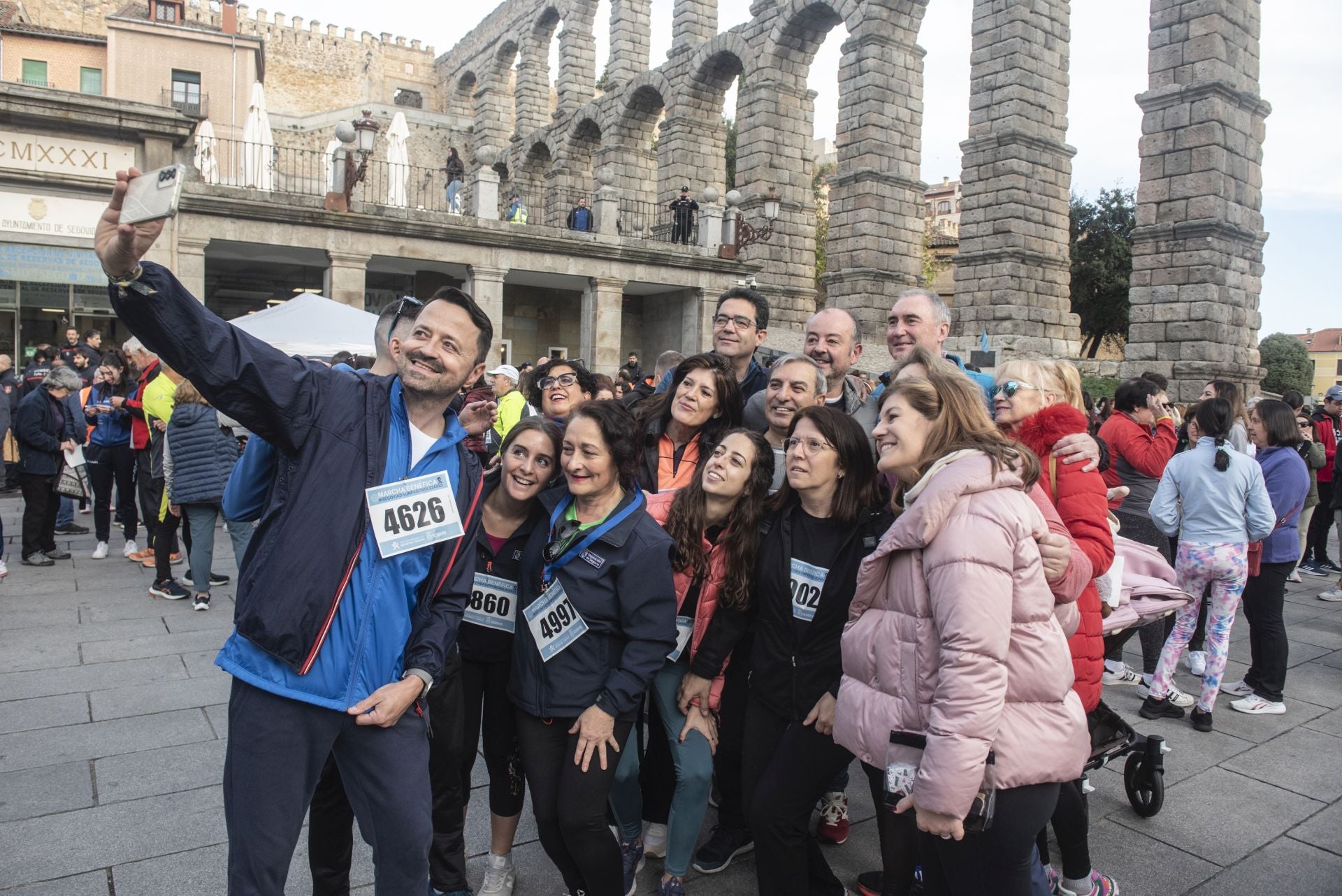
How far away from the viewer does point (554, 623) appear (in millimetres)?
3025

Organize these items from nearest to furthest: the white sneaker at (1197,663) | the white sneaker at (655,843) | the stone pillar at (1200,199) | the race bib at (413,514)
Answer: the race bib at (413,514) → the white sneaker at (655,843) → the white sneaker at (1197,663) → the stone pillar at (1200,199)

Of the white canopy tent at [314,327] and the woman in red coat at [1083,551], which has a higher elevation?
the white canopy tent at [314,327]

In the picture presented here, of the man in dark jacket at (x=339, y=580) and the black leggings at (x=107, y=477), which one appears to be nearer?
the man in dark jacket at (x=339, y=580)

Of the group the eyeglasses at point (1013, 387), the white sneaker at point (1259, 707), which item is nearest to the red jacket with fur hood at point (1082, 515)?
the eyeglasses at point (1013, 387)

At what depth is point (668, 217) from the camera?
27.4 m

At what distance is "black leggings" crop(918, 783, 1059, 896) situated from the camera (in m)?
2.36

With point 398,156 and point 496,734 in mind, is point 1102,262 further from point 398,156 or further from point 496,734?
point 496,734

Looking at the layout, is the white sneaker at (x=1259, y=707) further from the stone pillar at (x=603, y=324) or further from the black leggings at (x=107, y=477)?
the stone pillar at (x=603, y=324)

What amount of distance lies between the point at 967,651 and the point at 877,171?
22.0 meters

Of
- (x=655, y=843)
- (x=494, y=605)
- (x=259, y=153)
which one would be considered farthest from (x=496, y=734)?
(x=259, y=153)

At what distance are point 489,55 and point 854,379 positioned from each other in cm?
4130

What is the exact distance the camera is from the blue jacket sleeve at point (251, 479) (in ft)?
7.97

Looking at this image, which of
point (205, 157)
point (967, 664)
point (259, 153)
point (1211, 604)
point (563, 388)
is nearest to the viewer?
point (967, 664)

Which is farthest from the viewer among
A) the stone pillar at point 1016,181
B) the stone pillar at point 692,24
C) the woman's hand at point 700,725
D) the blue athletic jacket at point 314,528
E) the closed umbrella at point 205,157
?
the stone pillar at point 692,24
